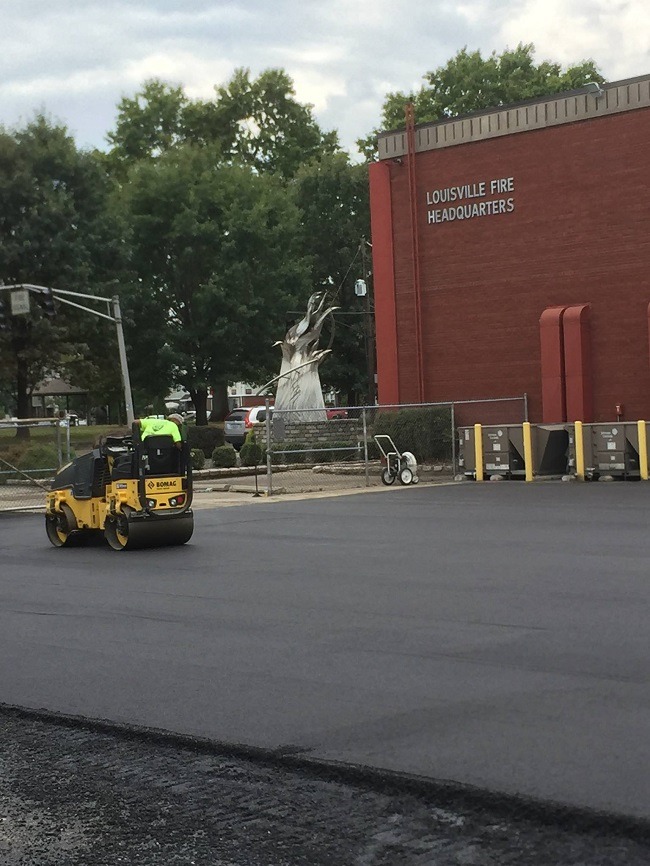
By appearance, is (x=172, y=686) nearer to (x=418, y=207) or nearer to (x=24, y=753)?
(x=24, y=753)

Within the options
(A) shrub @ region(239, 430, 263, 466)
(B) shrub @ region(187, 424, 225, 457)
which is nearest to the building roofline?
(A) shrub @ region(239, 430, 263, 466)

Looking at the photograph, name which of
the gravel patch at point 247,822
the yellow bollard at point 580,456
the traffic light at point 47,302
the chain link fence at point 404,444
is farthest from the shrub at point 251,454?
the gravel patch at point 247,822

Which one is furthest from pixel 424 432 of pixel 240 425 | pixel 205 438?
pixel 240 425

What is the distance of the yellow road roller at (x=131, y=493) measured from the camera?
56.4ft

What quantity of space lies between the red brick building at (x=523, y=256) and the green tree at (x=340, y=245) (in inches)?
1195

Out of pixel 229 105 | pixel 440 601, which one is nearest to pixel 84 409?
pixel 229 105

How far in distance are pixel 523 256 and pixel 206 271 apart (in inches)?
1271

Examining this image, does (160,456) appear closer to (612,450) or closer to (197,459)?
(612,450)

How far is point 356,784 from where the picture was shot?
5.86 meters

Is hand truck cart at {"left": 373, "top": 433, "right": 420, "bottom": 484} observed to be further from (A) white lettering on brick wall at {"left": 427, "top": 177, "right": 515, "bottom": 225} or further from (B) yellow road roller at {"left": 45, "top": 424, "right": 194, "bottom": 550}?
(B) yellow road roller at {"left": 45, "top": 424, "right": 194, "bottom": 550}

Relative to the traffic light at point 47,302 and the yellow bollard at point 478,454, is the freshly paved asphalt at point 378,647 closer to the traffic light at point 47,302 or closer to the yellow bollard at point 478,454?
the yellow bollard at point 478,454

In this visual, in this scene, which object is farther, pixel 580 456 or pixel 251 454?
pixel 251 454

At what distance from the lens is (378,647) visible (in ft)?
30.7

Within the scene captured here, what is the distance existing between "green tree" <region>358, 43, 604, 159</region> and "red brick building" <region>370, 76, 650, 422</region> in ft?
111
